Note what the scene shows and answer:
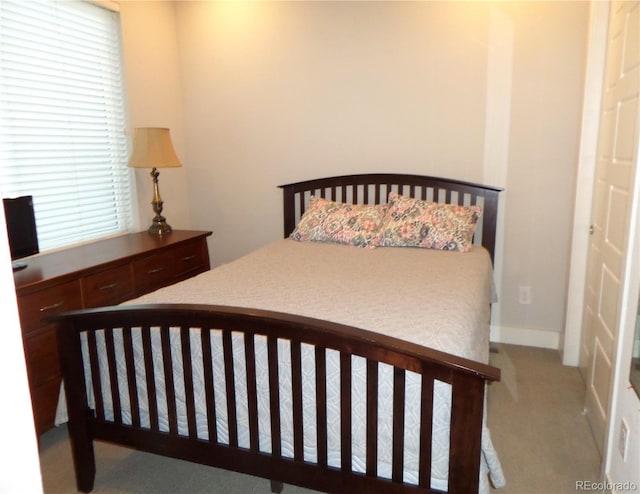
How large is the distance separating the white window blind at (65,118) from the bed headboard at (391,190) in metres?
1.16

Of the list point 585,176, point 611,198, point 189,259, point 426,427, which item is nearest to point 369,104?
point 585,176

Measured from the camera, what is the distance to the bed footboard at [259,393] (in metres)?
1.37

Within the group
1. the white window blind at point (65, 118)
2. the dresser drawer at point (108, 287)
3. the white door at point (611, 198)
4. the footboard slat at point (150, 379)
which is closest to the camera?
the footboard slat at point (150, 379)

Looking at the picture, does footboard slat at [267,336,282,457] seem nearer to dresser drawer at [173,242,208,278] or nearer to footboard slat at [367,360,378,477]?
footboard slat at [367,360,378,477]

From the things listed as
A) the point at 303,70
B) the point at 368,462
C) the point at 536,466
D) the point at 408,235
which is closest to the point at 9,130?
the point at 303,70

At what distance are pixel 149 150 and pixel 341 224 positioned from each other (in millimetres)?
1288

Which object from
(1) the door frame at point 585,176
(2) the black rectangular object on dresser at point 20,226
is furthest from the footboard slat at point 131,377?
(1) the door frame at point 585,176

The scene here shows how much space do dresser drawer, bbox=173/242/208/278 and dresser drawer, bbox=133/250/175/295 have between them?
0.04 metres

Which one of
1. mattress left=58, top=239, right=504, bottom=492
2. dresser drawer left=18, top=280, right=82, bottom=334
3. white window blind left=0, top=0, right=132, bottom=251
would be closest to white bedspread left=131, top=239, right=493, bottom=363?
mattress left=58, top=239, right=504, bottom=492

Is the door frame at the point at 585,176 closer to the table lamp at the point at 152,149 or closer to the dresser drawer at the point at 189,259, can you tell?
the dresser drawer at the point at 189,259

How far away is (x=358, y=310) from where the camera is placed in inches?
72.2

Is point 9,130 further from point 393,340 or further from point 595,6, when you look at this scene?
point 595,6

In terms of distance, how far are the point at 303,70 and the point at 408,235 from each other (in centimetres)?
145

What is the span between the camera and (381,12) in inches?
129
